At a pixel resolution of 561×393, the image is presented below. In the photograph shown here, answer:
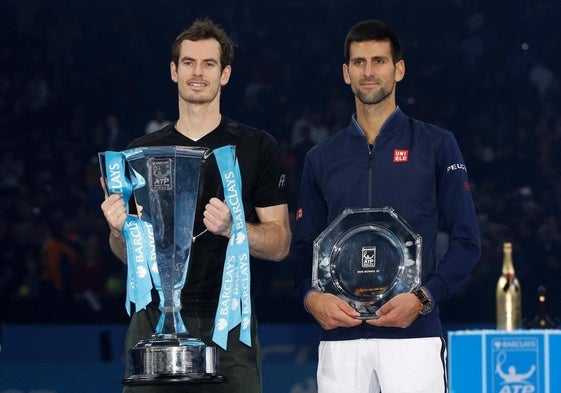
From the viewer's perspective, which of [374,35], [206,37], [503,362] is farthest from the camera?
[503,362]

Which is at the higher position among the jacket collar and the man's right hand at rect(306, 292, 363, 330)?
the jacket collar

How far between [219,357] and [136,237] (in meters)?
0.46

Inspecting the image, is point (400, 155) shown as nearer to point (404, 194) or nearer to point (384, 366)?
point (404, 194)

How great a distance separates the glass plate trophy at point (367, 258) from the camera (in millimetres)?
3158

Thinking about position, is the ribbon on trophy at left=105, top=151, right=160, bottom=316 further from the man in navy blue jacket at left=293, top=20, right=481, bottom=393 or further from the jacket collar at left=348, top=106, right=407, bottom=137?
the jacket collar at left=348, top=106, right=407, bottom=137

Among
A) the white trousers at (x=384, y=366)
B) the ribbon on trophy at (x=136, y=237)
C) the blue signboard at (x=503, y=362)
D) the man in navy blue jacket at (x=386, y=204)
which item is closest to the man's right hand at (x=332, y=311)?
the man in navy blue jacket at (x=386, y=204)

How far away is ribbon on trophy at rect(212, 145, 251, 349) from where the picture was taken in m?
3.03

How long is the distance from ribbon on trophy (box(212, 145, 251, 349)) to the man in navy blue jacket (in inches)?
8.9

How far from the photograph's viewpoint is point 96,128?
1123 cm

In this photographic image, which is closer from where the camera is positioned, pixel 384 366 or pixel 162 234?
pixel 162 234

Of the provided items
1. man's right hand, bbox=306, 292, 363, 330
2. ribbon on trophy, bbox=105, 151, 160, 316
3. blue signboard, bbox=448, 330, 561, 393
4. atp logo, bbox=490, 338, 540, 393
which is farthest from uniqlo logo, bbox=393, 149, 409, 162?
atp logo, bbox=490, 338, 540, 393

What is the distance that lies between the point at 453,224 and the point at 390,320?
394mm

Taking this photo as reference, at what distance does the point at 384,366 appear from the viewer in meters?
3.23

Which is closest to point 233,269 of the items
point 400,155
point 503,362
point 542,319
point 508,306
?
point 400,155
